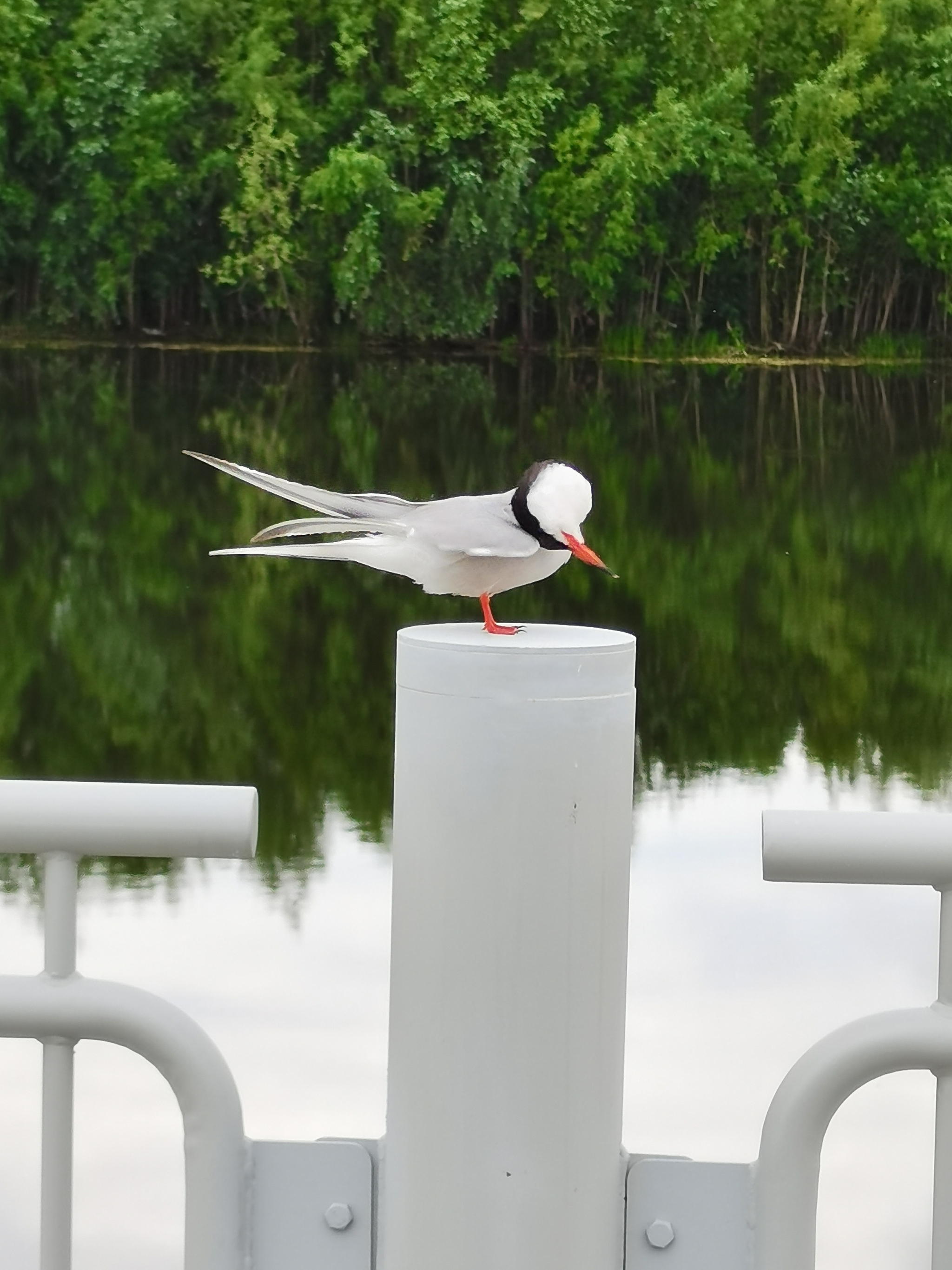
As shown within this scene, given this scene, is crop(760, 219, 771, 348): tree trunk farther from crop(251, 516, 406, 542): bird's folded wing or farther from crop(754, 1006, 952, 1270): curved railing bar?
crop(754, 1006, 952, 1270): curved railing bar

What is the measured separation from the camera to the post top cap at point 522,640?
4.75 feet

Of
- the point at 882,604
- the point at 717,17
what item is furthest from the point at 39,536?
the point at 717,17

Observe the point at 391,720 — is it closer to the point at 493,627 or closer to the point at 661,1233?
the point at 493,627

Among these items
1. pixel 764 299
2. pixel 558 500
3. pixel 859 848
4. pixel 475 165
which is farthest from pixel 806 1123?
pixel 764 299

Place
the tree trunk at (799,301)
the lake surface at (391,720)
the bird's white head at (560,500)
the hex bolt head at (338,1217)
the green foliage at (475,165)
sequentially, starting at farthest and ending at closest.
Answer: the tree trunk at (799,301)
the green foliage at (475,165)
the lake surface at (391,720)
the bird's white head at (560,500)
the hex bolt head at (338,1217)

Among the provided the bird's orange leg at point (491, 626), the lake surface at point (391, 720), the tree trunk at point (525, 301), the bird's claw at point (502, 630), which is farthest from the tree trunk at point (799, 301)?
the bird's claw at point (502, 630)

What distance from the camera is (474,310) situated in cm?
4250

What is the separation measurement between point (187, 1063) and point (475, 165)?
139 ft

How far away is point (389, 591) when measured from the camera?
17000 mm

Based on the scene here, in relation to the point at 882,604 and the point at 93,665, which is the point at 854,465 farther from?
the point at 93,665

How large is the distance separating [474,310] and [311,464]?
21.8 meters

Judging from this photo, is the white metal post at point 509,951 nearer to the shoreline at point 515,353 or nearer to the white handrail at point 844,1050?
the white handrail at point 844,1050

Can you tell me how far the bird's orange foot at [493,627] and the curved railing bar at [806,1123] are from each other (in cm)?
38

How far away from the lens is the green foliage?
137ft
